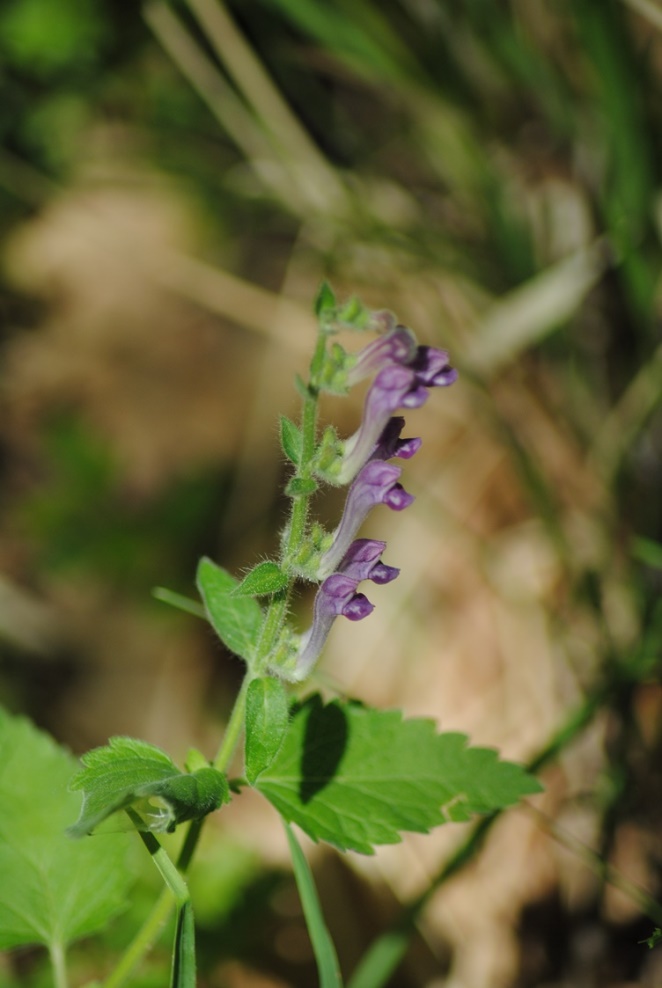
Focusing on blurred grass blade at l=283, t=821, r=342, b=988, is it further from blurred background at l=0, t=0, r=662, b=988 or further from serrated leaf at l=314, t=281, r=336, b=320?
serrated leaf at l=314, t=281, r=336, b=320

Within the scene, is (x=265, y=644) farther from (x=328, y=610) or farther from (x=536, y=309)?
(x=536, y=309)

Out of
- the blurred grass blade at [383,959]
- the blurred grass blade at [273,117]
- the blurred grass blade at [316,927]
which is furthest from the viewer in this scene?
the blurred grass blade at [273,117]

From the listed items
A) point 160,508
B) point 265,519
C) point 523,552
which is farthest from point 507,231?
point 160,508

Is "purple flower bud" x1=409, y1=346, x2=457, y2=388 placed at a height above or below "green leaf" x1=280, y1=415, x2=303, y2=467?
above

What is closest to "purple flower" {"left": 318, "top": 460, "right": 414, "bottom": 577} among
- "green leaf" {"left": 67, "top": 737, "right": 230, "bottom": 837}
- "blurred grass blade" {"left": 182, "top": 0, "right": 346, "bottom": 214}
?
"green leaf" {"left": 67, "top": 737, "right": 230, "bottom": 837}

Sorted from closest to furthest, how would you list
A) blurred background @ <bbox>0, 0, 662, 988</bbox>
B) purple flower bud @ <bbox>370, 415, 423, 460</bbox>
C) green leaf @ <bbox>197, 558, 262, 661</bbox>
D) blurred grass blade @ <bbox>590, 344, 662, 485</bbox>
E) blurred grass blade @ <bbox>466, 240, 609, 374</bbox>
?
purple flower bud @ <bbox>370, 415, 423, 460</bbox>
green leaf @ <bbox>197, 558, 262, 661</bbox>
blurred background @ <bbox>0, 0, 662, 988</bbox>
blurred grass blade @ <bbox>590, 344, 662, 485</bbox>
blurred grass blade @ <bbox>466, 240, 609, 374</bbox>

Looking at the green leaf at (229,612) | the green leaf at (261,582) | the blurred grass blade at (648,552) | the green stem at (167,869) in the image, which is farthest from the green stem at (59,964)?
the blurred grass blade at (648,552)

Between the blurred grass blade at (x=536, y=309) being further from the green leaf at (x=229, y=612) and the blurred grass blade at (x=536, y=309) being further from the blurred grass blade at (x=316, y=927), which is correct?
the blurred grass blade at (x=316, y=927)
